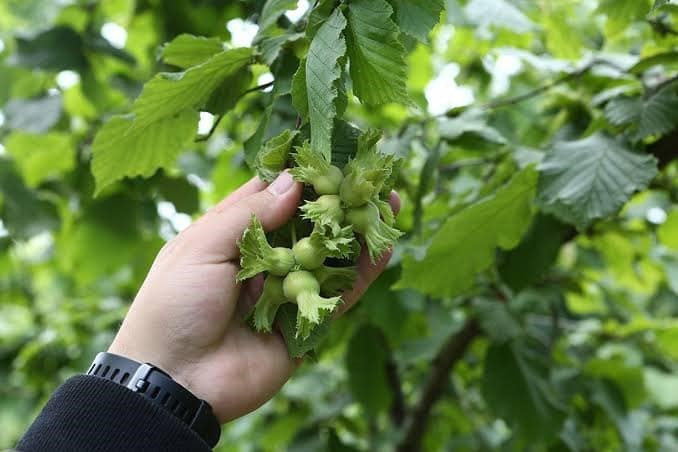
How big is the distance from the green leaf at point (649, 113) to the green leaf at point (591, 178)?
0.13 feet

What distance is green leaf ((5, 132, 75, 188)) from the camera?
7.38 feet

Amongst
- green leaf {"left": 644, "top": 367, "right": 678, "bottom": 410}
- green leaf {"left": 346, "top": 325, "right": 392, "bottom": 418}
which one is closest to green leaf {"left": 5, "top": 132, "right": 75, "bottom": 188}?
green leaf {"left": 346, "top": 325, "right": 392, "bottom": 418}

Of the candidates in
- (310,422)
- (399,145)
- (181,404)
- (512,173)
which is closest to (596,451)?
(310,422)

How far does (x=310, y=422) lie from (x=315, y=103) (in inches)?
71.4

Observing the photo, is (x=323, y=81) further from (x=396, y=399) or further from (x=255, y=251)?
(x=396, y=399)

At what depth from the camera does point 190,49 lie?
1117 millimetres

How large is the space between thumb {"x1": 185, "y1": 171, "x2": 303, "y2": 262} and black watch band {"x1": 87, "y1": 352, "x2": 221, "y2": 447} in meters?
0.16

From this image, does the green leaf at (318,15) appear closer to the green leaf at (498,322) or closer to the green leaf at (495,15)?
the green leaf at (495,15)

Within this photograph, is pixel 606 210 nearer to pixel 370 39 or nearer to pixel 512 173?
pixel 512 173

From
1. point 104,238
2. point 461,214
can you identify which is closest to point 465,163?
point 461,214

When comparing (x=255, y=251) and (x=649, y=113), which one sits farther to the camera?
(x=649, y=113)

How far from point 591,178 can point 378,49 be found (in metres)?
0.52

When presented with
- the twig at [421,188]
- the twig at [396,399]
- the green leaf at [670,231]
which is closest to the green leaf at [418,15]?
the twig at [421,188]

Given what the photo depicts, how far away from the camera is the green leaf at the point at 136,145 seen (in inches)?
45.4
